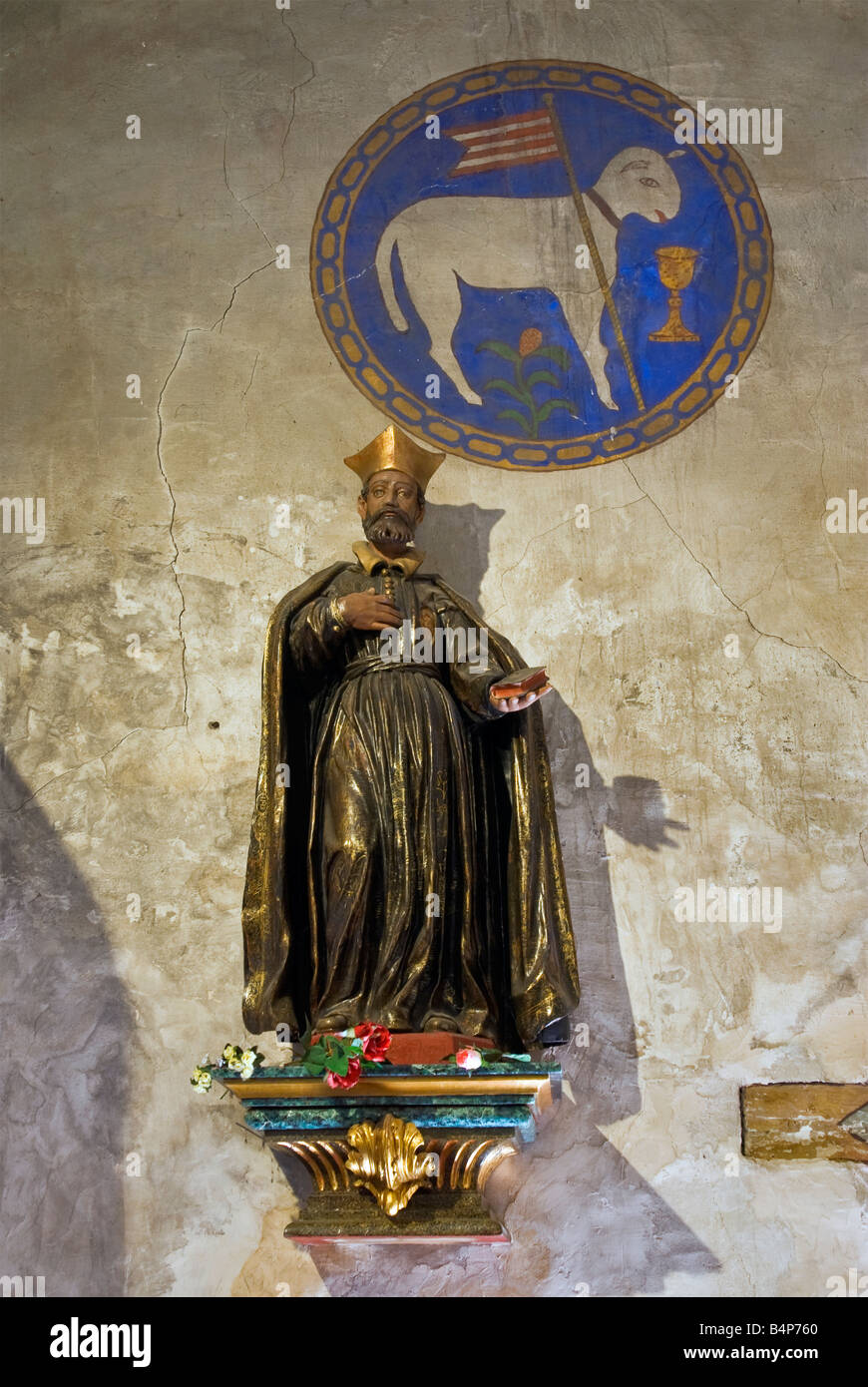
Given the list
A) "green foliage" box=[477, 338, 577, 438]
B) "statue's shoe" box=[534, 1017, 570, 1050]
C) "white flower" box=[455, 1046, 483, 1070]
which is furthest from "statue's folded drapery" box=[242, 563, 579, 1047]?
"green foliage" box=[477, 338, 577, 438]

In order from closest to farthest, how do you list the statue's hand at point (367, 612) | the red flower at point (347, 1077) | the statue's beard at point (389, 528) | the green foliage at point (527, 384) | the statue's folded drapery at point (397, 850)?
the red flower at point (347, 1077), the statue's folded drapery at point (397, 850), the statue's hand at point (367, 612), the statue's beard at point (389, 528), the green foliage at point (527, 384)

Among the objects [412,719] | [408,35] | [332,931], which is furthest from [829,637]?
[408,35]

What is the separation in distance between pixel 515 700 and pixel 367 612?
1.55ft

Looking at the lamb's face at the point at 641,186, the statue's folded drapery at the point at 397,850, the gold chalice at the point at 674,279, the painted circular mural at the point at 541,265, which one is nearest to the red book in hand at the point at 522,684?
the statue's folded drapery at the point at 397,850

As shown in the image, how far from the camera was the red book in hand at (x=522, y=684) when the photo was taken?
431 cm

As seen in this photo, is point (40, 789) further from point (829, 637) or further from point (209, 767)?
point (829, 637)

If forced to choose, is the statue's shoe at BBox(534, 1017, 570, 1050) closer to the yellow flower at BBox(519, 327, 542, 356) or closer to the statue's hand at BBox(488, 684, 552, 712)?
the statue's hand at BBox(488, 684, 552, 712)

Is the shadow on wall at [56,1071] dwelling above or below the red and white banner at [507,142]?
below

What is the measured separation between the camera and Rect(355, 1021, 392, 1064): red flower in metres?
4.00

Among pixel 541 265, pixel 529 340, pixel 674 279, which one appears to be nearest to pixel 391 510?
pixel 529 340

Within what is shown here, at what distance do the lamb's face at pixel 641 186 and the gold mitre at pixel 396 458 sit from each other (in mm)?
1206

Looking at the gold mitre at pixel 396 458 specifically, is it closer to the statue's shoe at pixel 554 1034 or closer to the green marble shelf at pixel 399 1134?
the statue's shoe at pixel 554 1034

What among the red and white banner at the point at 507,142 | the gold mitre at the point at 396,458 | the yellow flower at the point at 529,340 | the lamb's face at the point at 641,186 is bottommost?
the gold mitre at the point at 396,458

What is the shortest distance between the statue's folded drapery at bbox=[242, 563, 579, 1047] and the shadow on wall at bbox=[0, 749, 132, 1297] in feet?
1.88
